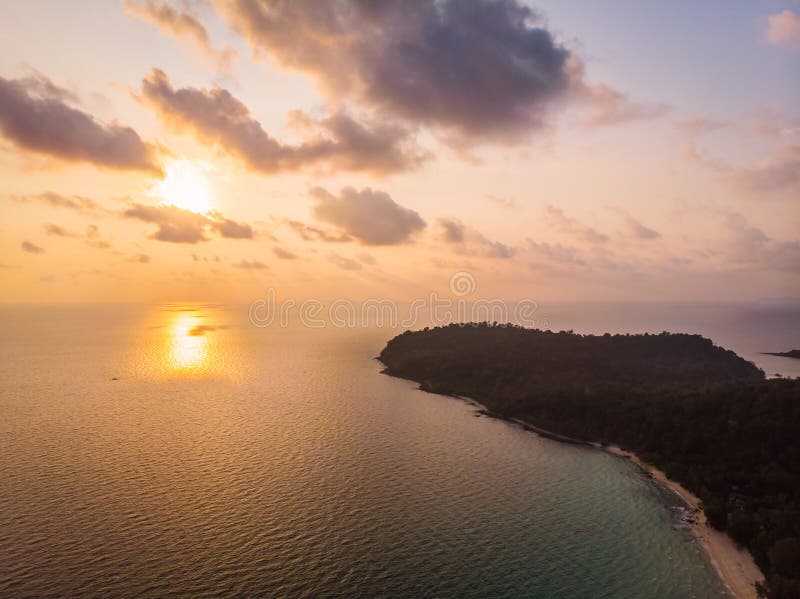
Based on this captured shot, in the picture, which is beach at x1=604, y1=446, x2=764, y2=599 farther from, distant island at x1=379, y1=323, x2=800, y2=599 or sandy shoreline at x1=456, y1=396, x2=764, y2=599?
distant island at x1=379, y1=323, x2=800, y2=599

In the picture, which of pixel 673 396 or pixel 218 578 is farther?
pixel 673 396

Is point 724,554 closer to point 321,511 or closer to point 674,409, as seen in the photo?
point 674,409

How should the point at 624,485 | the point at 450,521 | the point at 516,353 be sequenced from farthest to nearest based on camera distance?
the point at 516,353 < the point at 624,485 < the point at 450,521

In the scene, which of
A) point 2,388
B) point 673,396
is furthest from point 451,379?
point 2,388

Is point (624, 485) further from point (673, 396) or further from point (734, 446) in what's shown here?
point (673, 396)

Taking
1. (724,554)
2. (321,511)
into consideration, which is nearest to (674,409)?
(724,554)

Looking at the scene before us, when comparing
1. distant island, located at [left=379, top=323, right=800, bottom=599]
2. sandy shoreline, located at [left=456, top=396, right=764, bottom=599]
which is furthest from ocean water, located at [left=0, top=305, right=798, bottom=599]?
distant island, located at [left=379, top=323, right=800, bottom=599]
